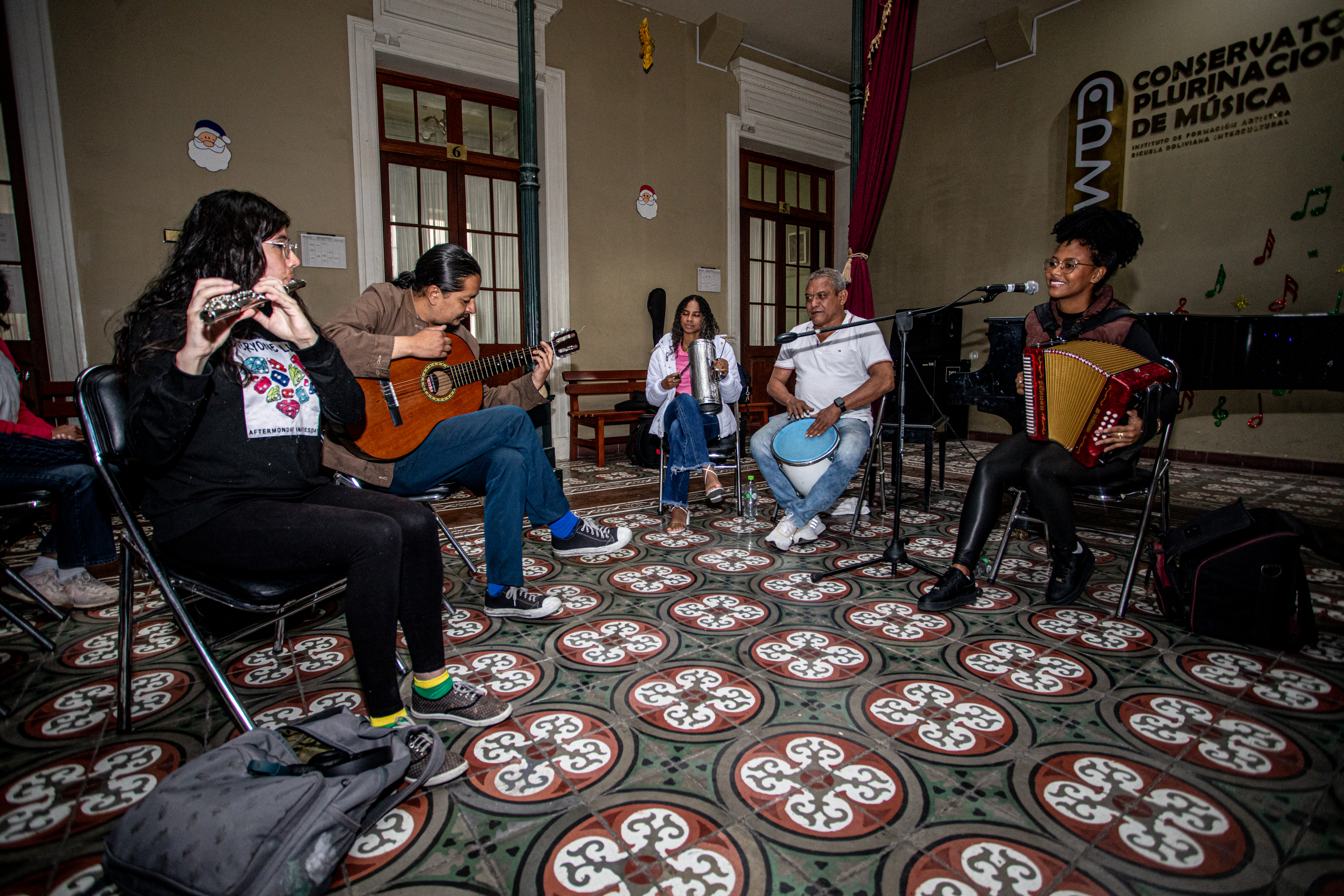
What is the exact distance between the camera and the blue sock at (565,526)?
2670mm

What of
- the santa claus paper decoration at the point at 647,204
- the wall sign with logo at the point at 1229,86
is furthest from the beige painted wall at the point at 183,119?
the wall sign with logo at the point at 1229,86

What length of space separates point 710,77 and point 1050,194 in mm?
3640

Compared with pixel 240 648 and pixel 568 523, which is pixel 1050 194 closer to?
pixel 568 523

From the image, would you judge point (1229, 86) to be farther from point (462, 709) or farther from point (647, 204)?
point (462, 709)

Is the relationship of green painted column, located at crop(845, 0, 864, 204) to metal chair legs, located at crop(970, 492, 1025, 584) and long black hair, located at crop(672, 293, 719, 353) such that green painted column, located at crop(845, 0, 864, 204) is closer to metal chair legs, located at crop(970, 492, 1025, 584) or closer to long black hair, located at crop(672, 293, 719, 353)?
long black hair, located at crop(672, 293, 719, 353)

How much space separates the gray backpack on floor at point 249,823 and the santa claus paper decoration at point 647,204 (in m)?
5.89

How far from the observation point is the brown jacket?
1.97m

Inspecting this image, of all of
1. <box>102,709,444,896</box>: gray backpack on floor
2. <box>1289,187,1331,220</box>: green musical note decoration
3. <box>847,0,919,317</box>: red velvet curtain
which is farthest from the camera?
<box>1289,187,1331,220</box>: green musical note decoration

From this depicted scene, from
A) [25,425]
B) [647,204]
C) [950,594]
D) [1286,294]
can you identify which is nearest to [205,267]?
[25,425]

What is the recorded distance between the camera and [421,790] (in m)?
1.33

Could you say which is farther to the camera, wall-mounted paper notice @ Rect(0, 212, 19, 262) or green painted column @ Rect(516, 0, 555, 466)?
wall-mounted paper notice @ Rect(0, 212, 19, 262)

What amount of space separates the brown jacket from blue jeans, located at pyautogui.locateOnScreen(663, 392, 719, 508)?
103 centimetres

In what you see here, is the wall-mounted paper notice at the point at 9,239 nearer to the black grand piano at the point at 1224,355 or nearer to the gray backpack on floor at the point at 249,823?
the gray backpack on floor at the point at 249,823

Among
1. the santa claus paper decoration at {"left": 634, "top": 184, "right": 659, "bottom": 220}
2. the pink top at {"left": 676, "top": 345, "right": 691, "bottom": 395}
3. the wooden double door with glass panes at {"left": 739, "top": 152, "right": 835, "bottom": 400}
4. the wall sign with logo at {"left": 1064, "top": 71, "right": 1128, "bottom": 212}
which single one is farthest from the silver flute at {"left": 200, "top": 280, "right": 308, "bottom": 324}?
the wall sign with logo at {"left": 1064, "top": 71, "right": 1128, "bottom": 212}
